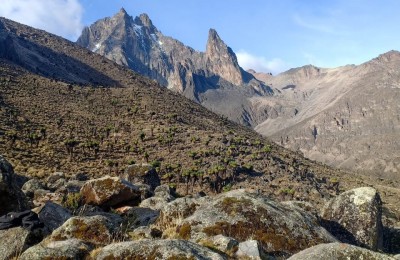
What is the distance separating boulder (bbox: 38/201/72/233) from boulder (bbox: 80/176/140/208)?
8260 millimetres

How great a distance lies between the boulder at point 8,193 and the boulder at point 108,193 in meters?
6.42

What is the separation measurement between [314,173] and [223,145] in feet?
101

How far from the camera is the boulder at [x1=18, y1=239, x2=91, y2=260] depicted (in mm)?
8625

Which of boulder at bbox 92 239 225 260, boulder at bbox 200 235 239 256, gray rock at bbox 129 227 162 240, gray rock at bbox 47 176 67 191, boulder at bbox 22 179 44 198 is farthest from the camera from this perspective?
gray rock at bbox 47 176 67 191

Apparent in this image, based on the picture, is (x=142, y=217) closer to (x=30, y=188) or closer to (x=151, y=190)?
(x=30, y=188)

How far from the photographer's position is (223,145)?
11519cm

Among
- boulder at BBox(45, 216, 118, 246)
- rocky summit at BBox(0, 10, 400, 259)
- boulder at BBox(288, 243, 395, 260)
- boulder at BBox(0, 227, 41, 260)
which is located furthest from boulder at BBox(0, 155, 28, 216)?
boulder at BBox(288, 243, 395, 260)

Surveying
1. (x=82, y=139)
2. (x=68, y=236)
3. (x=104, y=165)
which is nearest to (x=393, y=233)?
(x=68, y=236)

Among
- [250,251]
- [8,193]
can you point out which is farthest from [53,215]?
[250,251]

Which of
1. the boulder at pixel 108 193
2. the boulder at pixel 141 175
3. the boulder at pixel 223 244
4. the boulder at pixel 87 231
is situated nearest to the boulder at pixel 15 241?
the boulder at pixel 87 231

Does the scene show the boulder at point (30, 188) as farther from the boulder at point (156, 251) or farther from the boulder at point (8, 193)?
the boulder at point (156, 251)

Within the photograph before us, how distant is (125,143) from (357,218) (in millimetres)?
90351

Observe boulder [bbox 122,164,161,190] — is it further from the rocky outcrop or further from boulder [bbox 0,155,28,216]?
the rocky outcrop

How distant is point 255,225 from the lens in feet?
39.4
